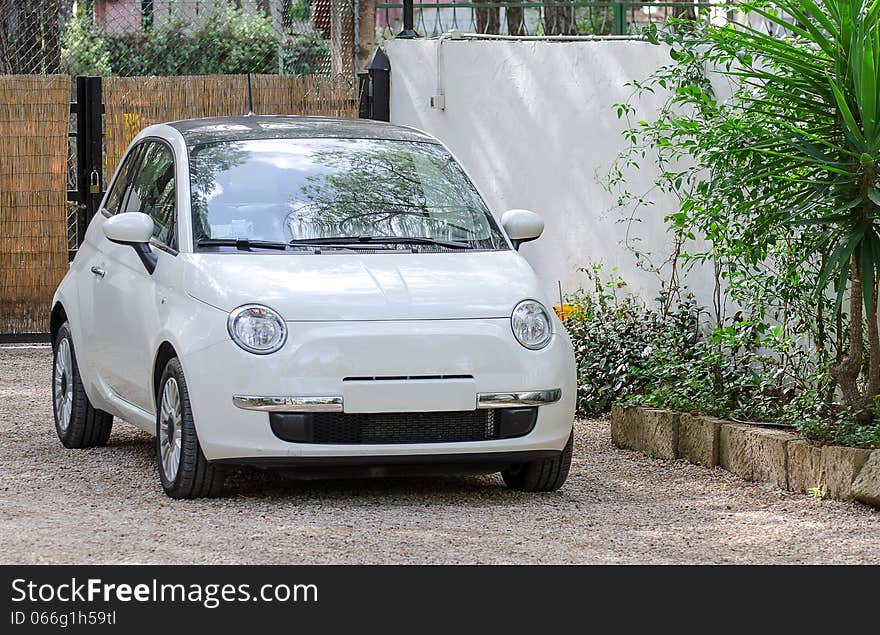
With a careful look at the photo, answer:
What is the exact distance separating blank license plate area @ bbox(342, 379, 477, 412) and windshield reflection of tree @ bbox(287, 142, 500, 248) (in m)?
0.92

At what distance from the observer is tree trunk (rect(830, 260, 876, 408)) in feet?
22.8

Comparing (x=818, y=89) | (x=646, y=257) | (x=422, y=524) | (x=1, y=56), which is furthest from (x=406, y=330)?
(x=1, y=56)

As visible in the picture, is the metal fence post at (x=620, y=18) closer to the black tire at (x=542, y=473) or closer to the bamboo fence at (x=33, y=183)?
the bamboo fence at (x=33, y=183)

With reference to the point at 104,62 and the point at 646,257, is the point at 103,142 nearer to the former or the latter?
the point at 646,257

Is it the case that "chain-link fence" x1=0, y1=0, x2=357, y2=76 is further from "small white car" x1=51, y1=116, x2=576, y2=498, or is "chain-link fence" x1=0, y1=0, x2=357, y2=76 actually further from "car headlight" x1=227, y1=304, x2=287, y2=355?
"car headlight" x1=227, y1=304, x2=287, y2=355

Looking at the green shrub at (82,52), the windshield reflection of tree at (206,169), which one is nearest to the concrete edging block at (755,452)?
the windshield reflection of tree at (206,169)

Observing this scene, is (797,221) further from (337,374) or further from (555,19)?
(555,19)

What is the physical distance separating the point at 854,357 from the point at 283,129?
2.81m

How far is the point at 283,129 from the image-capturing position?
24.1 feet

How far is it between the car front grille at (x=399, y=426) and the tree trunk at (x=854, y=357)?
1592 mm

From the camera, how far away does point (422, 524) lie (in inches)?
236

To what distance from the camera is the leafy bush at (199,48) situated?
2153 cm

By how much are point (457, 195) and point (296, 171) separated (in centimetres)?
75

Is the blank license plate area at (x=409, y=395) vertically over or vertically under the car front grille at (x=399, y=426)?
over
